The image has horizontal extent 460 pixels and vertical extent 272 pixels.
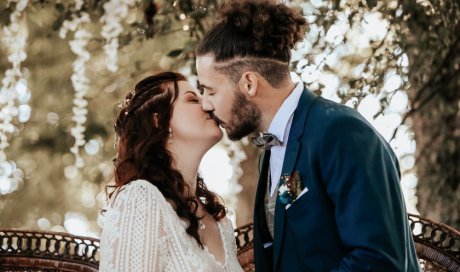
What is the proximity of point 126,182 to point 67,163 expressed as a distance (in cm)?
665

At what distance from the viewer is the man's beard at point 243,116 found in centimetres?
304

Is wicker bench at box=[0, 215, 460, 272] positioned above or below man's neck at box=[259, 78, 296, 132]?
below

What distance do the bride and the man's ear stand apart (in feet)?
1.33

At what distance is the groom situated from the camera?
8.73 ft

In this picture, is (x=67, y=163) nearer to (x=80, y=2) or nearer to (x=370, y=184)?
(x=80, y=2)

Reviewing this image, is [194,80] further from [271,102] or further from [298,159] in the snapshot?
[298,159]

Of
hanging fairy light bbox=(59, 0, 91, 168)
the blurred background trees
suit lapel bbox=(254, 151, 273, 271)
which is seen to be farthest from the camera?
hanging fairy light bbox=(59, 0, 91, 168)

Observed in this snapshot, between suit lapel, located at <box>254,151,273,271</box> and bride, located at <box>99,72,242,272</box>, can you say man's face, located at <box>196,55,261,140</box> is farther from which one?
bride, located at <box>99,72,242,272</box>

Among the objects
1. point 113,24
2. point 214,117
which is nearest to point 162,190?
point 214,117

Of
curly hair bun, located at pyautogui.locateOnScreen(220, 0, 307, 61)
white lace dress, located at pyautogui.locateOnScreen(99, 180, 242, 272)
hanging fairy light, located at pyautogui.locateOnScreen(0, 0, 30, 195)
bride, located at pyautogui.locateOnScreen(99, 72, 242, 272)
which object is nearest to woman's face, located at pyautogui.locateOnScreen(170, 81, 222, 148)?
bride, located at pyautogui.locateOnScreen(99, 72, 242, 272)

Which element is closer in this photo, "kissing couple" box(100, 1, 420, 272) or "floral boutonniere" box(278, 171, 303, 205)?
"kissing couple" box(100, 1, 420, 272)

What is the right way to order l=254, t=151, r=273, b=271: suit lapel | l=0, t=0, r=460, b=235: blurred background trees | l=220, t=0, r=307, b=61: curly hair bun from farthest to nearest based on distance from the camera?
1. l=0, t=0, r=460, b=235: blurred background trees
2. l=254, t=151, r=273, b=271: suit lapel
3. l=220, t=0, r=307, b=61: curly hair bun

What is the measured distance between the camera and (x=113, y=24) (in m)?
7.99

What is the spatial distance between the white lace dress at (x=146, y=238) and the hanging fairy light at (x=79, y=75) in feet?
13.7
